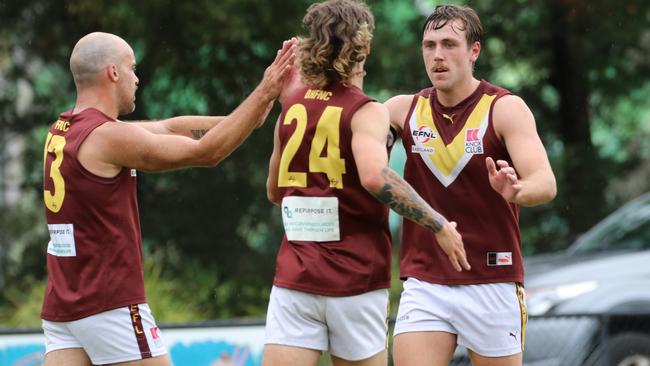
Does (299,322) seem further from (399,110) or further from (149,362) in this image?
(399,110)

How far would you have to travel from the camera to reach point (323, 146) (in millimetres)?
5074

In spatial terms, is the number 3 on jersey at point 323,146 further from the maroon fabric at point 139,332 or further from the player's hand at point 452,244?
the maroon fabric at point 139,332

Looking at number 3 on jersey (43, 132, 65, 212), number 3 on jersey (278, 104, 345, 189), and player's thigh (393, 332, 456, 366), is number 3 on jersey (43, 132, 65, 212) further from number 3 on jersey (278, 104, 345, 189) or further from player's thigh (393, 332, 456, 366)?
player's thigh (393, 332, 456, 366)

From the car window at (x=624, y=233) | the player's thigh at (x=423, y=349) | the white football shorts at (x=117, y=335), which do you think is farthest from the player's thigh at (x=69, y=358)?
the car window at (x=624, y=233)

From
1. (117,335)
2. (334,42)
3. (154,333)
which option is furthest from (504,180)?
(117,335)

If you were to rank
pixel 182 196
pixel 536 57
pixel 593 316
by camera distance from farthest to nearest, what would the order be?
pixel 536 57 → pixel 182 196 → pixel 593 316

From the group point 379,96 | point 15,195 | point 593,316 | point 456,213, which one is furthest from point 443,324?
point 15,195

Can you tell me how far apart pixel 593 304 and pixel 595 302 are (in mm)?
23

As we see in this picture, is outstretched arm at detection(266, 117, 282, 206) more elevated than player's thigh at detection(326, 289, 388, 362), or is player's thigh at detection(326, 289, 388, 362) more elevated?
outstretched arm at detection(266, 117, 282, 206)

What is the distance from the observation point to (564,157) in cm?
1450

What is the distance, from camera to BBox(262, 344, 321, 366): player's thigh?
5.05 m

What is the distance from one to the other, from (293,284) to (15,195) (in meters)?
9.51

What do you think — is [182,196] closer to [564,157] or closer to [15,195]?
[15,195]

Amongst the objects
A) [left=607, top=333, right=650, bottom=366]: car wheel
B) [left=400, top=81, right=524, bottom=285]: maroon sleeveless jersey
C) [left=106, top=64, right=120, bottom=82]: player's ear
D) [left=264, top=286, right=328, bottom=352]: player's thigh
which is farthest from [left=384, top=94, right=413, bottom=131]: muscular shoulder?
[left=607, top=333, right=650, bottom=366]: car wheel
